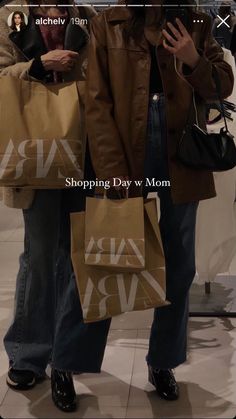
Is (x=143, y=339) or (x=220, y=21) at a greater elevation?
(x=220, y=21)

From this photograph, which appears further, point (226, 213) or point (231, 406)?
point (226, 213)

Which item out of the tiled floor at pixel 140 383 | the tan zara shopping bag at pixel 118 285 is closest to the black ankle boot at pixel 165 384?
the tiled floor at pixel 140 383

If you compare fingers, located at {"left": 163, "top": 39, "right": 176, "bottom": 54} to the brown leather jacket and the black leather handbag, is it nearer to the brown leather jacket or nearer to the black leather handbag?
the brown leather jacket

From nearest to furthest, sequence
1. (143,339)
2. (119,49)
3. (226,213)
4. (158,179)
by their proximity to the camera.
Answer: (119,49) → (158,179) → (143,339) → (226,213)

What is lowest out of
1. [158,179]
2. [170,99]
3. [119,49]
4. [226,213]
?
[226,213]

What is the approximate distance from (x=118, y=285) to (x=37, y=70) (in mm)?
622

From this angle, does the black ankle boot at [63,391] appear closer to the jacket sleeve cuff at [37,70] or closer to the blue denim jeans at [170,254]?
the blue denim jeans at [170,254]

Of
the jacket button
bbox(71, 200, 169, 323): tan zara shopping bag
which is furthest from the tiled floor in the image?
the jacket button

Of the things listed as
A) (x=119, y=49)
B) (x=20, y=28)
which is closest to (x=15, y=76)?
(x=20, y=28)

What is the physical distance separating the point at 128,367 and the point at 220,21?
3.77 feet

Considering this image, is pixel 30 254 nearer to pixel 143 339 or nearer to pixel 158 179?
pixel 158 179

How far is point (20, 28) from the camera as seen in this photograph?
5.36 ft

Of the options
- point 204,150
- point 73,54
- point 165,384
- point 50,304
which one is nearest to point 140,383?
point 165,384

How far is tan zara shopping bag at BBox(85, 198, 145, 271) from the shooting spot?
5.41 ft
